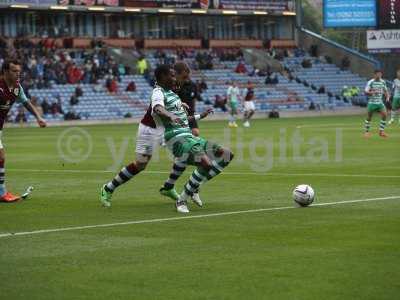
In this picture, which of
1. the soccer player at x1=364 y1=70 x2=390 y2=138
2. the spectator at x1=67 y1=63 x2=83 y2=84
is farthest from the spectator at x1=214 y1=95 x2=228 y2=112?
the soccer player at x1=364 y1=70 x2=390 y2=138

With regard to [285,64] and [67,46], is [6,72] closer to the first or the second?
[67,46]

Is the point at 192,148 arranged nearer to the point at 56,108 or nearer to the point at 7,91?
the point at 7,91

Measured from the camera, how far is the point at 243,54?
7481cm

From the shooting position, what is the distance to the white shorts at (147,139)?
15.1m

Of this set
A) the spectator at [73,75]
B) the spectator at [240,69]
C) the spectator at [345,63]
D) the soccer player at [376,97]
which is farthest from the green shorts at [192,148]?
the spectator at [345,63]

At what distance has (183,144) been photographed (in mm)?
14602

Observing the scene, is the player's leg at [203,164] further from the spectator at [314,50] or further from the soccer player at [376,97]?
the spectator at [314,50]

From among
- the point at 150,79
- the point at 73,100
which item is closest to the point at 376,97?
the point at 73,100

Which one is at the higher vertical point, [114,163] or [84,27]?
[84,27]

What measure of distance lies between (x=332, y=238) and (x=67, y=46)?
56.4m

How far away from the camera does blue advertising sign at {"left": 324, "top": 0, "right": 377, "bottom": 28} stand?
66.0m

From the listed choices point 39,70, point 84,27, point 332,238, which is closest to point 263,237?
point 332,238

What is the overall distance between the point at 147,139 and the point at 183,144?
76 cm

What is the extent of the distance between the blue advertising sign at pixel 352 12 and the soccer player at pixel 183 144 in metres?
52.9
